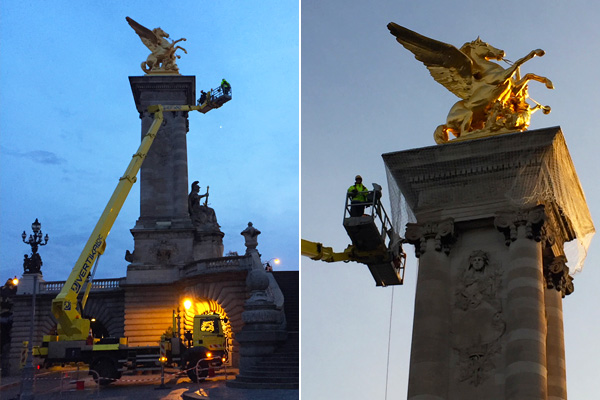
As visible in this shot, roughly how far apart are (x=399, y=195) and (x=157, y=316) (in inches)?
1099

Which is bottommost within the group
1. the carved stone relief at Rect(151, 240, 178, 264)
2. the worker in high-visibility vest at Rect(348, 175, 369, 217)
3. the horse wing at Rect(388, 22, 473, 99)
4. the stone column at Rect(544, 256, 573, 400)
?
the stone column at Rect(544, 256, 573, 400)

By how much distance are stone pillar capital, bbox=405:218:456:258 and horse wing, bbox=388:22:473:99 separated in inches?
123

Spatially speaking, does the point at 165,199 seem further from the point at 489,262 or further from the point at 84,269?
the point at 489,262

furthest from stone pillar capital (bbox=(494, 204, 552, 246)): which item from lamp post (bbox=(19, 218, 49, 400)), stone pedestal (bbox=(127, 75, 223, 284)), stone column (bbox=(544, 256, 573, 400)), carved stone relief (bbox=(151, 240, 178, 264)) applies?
carved stone relief (bbox=(151, 240, 178, 264))

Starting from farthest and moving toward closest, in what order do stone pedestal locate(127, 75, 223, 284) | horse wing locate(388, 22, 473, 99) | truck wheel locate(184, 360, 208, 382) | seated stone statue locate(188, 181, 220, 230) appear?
1. seated stone statue locate(188, 181, 220, 230)
2. stone pedestal locate(127, 75, 223, 284)
3. truck wheel locate(184, 360, 208, 382)
4. horse wing locate(388, 22, 473, 99)

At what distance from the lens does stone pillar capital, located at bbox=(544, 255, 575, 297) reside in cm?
1716

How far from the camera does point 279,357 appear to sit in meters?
30.1

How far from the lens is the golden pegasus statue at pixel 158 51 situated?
2004 inches

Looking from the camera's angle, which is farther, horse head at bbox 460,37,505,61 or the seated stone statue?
the seated stone statue

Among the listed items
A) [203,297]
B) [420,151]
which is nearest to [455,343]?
[420,151]

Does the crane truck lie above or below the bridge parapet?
below

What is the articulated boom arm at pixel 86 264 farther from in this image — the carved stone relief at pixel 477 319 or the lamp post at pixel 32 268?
the carved stone relief at pixel 477 319

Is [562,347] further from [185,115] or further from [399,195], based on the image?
[185,115]

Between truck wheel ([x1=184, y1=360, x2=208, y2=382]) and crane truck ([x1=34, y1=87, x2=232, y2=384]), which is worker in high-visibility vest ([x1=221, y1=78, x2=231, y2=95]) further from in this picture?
truck wheel ([x1=184, y1=360, x2=208, y2=382])
